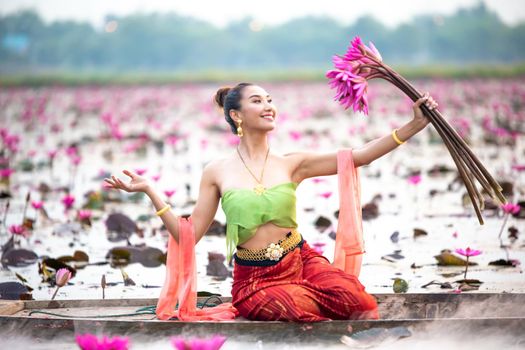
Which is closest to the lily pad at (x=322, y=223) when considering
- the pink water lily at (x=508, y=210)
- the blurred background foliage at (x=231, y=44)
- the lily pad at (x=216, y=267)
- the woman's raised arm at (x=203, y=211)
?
the pink water lily at (x=508, y=210)

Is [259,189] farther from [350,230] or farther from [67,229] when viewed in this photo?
[67,229]

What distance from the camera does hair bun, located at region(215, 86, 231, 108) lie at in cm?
436

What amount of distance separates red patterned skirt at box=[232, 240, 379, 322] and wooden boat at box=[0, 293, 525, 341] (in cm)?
12

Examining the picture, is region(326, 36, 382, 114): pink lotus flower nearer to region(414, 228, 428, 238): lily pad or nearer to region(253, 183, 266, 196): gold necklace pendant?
region(253, 183, 266, 196): gold necklace pendant

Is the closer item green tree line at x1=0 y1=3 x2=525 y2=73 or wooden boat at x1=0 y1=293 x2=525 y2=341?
wooden boat at x1=0 y1=293 x2=525 y2=341

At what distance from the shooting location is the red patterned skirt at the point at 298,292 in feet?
12.7

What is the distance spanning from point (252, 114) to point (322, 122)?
11154 millimetres

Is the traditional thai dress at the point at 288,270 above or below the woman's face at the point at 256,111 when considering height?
below

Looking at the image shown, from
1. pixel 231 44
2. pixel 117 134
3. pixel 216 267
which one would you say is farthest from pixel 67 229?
pixel 231 44

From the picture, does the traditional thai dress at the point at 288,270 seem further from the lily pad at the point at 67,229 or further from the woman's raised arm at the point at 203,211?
the lily pad at the point at 67,229

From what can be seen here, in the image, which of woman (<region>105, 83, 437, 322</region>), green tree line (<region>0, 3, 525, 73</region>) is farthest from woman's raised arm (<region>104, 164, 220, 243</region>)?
green tree line (<region>0, 3, 525, 73</region>)

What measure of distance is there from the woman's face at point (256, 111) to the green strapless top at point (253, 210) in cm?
26

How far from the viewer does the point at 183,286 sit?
4160 millimetres

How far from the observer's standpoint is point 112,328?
12.2ft
